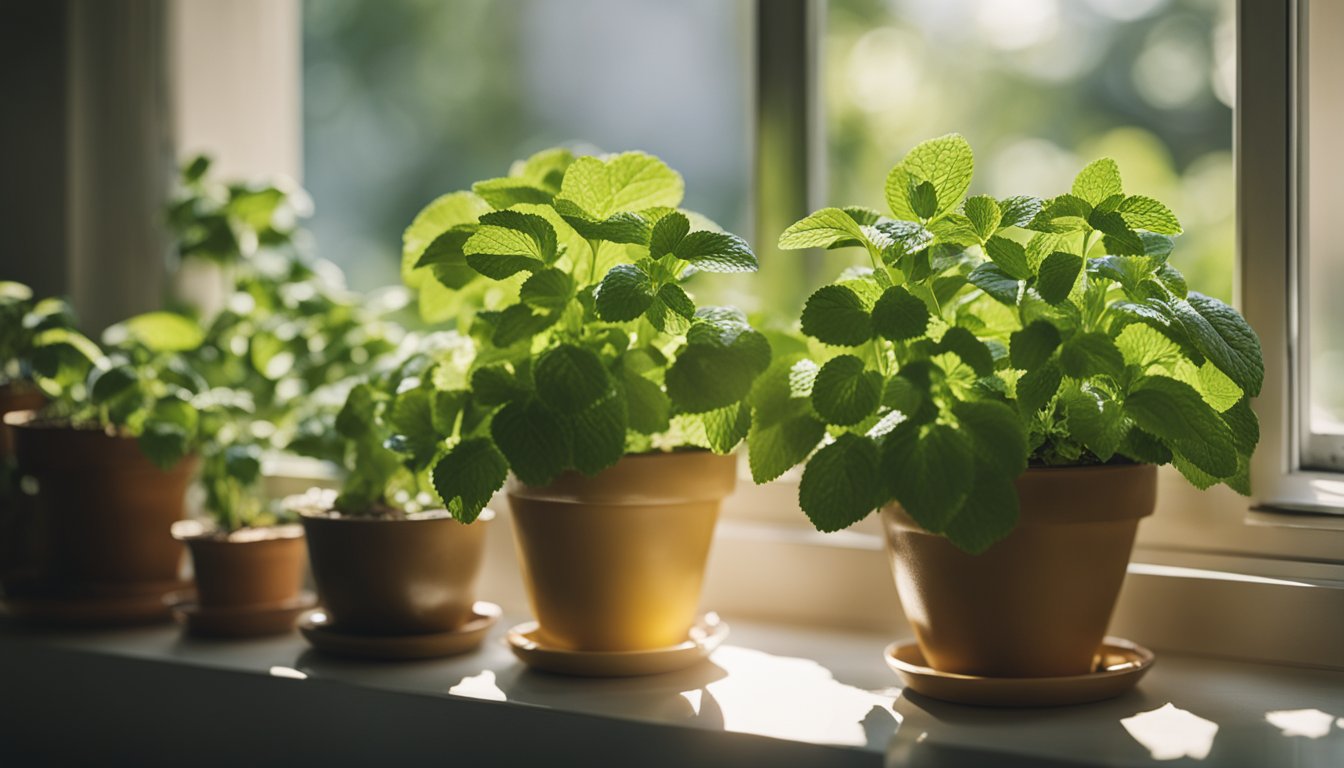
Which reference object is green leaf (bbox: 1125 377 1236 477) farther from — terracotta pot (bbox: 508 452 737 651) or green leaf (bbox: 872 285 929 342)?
terracotta pot (bbox: 508 452 737 651)

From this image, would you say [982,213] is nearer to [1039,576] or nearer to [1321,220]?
[1039,576]

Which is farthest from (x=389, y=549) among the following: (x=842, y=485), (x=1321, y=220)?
(x=1321, y=220)

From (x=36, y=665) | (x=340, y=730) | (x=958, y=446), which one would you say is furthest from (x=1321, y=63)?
(x=36, y=665)

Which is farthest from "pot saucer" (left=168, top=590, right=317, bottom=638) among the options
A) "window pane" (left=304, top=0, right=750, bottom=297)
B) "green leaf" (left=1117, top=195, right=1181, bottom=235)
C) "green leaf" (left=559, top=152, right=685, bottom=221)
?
"window pane" (left=304, top=0, right=750, bottom=297)

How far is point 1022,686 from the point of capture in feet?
2.68

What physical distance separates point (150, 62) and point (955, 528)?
1.21 metres

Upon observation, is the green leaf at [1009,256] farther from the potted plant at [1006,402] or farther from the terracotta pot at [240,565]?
the terracotta pot at [240,565]

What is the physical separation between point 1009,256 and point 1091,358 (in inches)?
3.7

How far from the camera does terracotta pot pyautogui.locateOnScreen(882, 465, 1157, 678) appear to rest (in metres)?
0.81

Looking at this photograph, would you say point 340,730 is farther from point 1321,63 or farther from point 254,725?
point 1321,63

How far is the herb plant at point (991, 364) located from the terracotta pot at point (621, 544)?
0.11 metres

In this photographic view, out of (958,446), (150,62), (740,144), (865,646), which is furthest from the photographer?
(150,62)

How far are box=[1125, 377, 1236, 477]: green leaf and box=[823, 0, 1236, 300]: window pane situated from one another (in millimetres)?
4424

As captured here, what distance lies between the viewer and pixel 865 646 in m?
1.07
